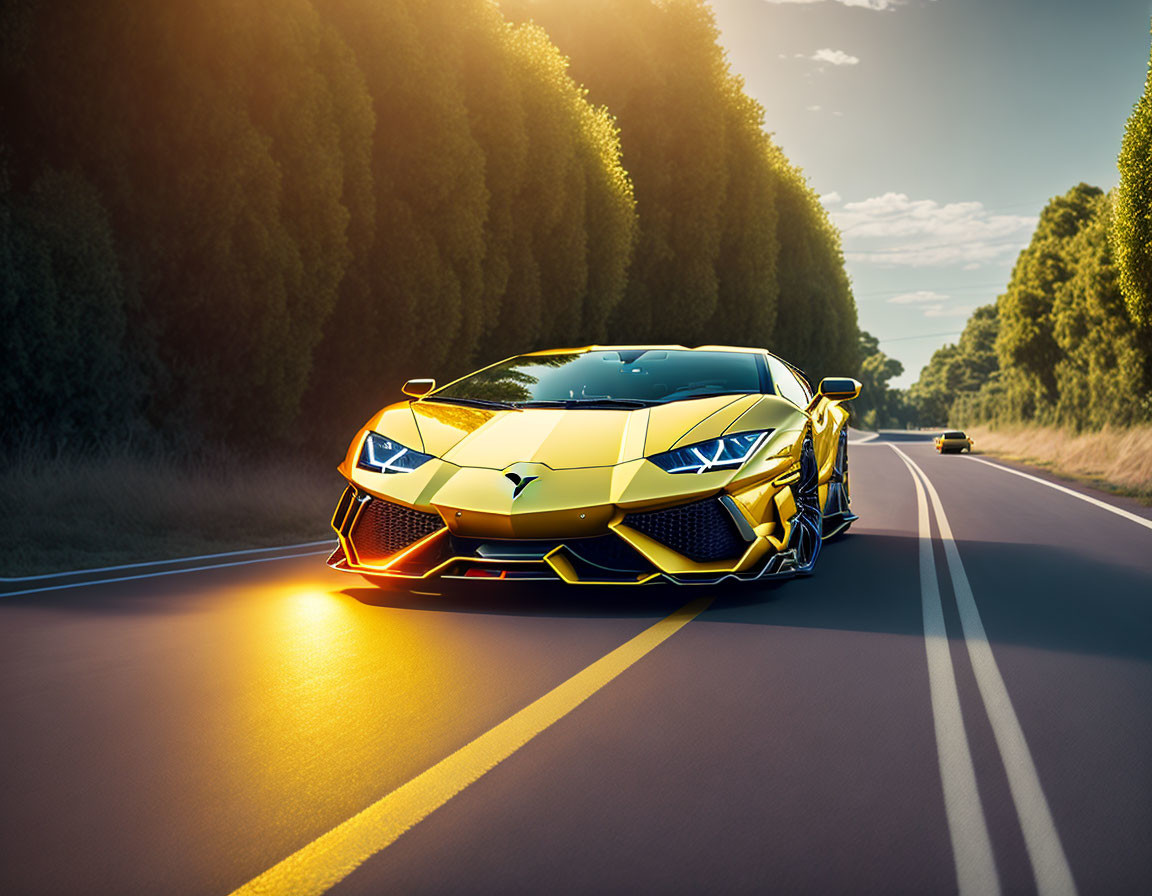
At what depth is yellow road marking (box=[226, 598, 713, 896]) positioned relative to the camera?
115 inches

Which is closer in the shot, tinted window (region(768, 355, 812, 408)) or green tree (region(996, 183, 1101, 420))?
tinted window (region(768, 355, 812, 408))

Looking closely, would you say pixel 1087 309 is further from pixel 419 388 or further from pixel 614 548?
pixel 614 548

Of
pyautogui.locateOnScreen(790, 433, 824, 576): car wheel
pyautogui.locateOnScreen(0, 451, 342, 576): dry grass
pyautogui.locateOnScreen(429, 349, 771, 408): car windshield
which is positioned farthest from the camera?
pyautogui.locateOnScreen(0, 451, 342, 576): dry grass

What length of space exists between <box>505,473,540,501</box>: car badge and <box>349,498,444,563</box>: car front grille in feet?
1.40

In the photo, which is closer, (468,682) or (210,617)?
(468,682)

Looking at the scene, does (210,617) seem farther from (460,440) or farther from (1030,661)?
(1030,661)

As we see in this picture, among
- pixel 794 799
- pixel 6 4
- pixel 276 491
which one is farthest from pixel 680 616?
pixel 6 4

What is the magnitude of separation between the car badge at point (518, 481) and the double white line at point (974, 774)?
7.19 feet

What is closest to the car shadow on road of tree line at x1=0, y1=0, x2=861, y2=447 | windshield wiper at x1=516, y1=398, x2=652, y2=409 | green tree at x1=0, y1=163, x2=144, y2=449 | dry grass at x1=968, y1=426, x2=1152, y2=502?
windshield wiper at x1=516, y1=398, x2=652, y2=409

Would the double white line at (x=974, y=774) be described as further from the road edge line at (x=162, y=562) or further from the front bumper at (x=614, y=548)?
the road edge line at (x=162, y=562)

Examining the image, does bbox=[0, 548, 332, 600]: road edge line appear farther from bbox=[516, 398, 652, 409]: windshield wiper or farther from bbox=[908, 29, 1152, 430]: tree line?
bbox=[908, 29, 1152, 430]: tree line

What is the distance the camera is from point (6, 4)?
39.8 feet

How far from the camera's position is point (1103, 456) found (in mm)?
28500

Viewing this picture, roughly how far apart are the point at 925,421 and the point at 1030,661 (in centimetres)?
18620
